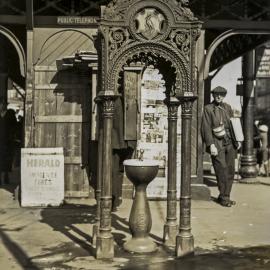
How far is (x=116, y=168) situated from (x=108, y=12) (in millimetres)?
3376

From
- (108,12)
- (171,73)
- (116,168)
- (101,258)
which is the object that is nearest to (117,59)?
(108,12)

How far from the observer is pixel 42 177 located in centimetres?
954

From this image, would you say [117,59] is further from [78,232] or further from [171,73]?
[78,232]

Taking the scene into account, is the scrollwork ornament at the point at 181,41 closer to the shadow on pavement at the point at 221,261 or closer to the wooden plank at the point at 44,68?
the shadow on pavement at the point at 221,261

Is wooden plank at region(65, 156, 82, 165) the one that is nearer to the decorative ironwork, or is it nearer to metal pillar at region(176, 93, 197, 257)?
metal pillar at region(176, 93, 197, 257)

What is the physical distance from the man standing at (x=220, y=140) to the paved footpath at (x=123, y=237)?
0.39m

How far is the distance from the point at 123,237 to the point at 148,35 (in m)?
2.56

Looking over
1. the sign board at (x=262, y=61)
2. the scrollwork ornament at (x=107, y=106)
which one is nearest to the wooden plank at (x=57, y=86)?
the scrollwork ornament at (x=107, y=106)

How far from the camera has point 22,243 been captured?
679 centimetres

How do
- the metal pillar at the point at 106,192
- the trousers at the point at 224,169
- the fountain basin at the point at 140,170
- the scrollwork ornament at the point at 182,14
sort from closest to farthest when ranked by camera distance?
the metal pillar at the point at 106,192 < the scrollwork ornament at the point at 182,14 < the fountain basin at the point at 140,170 < the trousers at the point at 224,169

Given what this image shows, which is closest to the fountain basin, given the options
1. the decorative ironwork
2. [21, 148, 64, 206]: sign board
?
the decorative ironwork

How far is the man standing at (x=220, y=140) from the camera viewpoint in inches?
388

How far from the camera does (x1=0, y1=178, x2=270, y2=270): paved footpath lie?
5.90 metres

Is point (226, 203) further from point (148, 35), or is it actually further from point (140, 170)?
point (148, 35)
